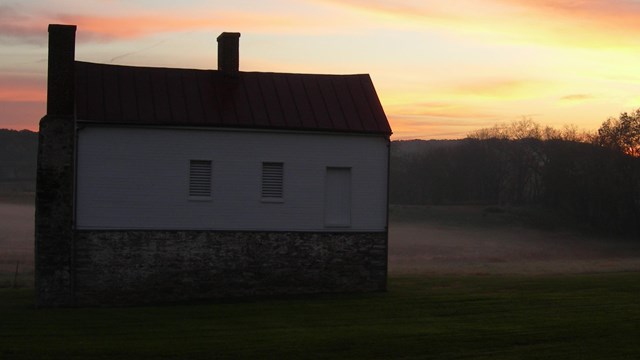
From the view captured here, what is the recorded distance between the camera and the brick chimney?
35.8m

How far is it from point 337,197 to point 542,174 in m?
70.3

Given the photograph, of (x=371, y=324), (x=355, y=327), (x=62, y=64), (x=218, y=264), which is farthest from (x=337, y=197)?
(x=62, y=64)

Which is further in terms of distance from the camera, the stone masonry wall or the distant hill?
the distant hill

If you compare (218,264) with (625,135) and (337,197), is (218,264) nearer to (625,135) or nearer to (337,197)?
(337,197)

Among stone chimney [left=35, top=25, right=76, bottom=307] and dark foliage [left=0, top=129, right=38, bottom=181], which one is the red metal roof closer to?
stone chimney [left=35, top=25, right=76, bottom=307]

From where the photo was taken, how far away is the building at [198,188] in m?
31.8

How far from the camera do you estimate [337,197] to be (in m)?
34.4

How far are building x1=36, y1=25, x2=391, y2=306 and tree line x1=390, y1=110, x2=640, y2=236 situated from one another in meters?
56.8

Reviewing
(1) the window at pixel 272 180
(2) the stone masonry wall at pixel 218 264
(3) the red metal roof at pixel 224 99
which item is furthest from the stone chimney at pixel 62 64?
(1) the window at pixel 272 180

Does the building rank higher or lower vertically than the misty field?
higher

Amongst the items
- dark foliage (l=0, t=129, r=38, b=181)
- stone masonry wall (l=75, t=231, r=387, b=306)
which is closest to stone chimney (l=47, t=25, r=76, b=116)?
stone masonry wall (l=75, t=231, r=387, b=306)

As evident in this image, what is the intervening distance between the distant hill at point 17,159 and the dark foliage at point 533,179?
55.7 m

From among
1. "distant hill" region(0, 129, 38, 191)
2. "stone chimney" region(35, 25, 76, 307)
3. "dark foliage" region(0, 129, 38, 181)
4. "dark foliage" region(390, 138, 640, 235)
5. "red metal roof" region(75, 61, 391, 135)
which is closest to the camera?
"stone chimney" region(35, 25, 76, 307)

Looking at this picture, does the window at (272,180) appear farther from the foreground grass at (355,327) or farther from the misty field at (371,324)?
the foreground grass at (355,327)
